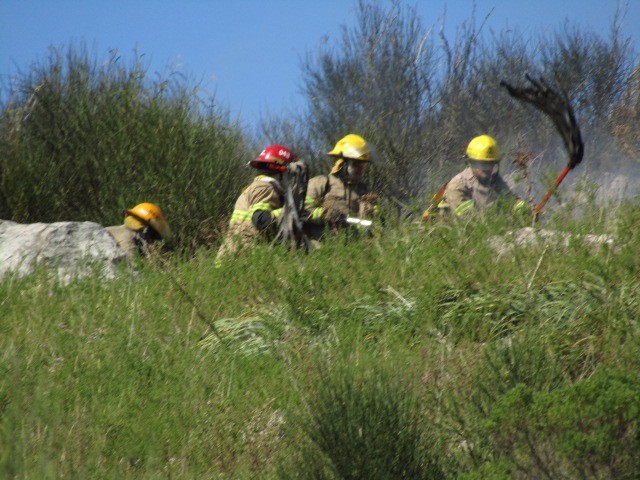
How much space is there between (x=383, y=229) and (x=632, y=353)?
3.24m

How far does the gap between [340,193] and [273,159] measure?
0.71 m

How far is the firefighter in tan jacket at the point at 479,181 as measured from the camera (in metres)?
9.89

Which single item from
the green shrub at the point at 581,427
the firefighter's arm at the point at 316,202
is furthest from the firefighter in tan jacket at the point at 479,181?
the green shrub at the point at 581,427

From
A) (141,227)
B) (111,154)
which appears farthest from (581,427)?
(111,154)

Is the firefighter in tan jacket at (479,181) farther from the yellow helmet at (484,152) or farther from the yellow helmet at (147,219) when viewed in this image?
the yellow helmet at (147,219)

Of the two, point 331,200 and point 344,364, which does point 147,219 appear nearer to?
point 331,200

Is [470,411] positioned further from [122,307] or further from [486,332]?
[122,307]

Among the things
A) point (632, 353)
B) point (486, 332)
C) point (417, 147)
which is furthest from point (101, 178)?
point (632, 353)

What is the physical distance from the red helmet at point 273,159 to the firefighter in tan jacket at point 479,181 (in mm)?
1601

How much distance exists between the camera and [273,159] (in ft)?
34.5

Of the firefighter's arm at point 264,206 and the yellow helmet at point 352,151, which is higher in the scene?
the yellow helmet at point 352,151

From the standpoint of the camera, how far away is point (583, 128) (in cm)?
1747

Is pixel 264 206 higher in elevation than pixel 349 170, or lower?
lower

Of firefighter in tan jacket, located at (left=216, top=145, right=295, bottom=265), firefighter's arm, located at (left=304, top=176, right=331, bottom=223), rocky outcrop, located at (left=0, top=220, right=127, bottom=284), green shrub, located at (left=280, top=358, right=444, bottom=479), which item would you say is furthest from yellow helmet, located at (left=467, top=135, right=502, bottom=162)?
green shrub, located at (left=280, top=358, right=444, bottom=479)
